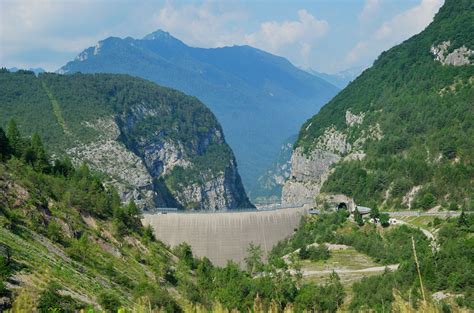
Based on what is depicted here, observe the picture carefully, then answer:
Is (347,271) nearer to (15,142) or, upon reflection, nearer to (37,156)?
(37,156)

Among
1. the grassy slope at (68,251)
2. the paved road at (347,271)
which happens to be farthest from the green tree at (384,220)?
the grassy slope at (68,251)

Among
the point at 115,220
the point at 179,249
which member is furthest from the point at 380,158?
the point at 115,220

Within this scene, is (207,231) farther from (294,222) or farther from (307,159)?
(307,159)

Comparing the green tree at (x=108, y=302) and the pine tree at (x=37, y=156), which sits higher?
the pine tree at (x=37, y=156)

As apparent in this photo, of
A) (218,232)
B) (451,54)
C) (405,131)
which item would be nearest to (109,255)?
A: (218,232)

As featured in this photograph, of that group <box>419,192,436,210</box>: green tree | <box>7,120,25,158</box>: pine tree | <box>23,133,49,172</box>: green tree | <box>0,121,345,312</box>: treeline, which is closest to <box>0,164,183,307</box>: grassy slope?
<box>0,121,345,312</box>: treeline

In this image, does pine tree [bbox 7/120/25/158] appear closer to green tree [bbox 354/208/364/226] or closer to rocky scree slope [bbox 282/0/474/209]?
green tree [bbox 354/208/364/226]

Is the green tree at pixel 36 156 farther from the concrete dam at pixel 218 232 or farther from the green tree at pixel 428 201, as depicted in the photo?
the green tree at pixel 428 201
